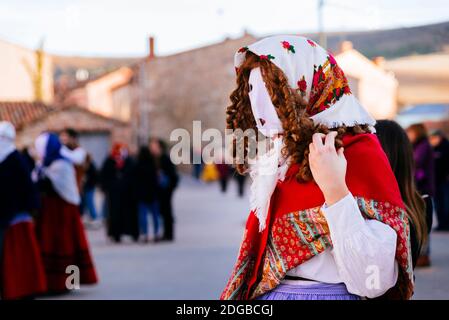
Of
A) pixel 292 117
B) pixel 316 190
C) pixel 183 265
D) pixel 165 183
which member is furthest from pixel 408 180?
pixel 165 183

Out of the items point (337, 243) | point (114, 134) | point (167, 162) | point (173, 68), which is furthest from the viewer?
point (114, 134)

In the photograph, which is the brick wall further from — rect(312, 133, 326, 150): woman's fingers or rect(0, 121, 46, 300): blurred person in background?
rect(312, 133, 326, 150): woman's fingers

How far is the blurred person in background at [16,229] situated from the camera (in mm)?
6738

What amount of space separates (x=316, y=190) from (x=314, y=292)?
294mm

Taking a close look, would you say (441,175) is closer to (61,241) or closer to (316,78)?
(61,241)

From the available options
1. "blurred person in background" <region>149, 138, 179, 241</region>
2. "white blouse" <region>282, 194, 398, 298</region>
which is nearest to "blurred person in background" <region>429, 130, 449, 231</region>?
"blurred person in background" <region>149, 138, 179, 241</region>

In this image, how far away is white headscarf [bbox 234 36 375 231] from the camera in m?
2.22

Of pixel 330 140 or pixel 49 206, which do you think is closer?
pixel 330 140

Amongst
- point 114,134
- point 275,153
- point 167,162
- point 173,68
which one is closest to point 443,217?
point 167,162

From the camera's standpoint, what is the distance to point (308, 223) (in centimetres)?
223

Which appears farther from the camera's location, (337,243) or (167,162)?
(167,162)

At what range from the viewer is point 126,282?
8.59 m
